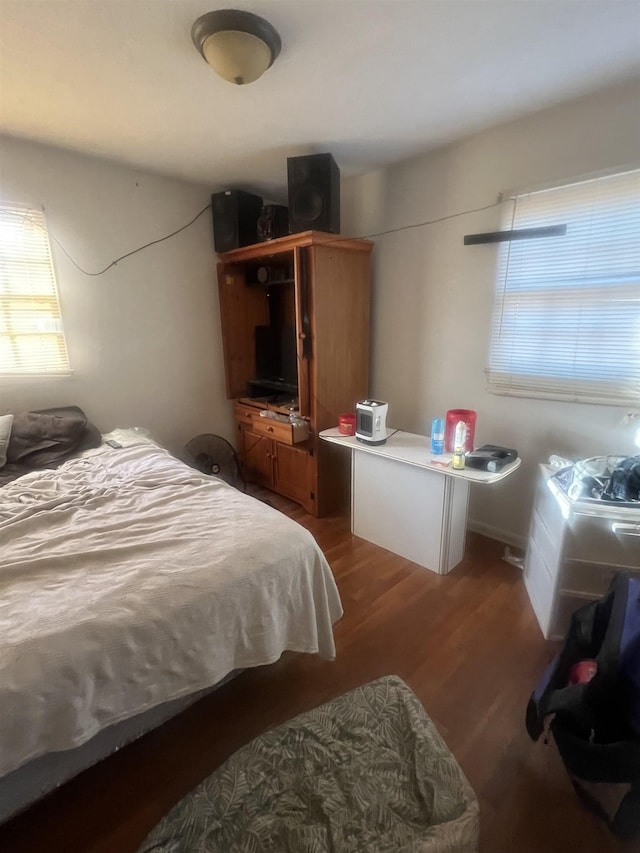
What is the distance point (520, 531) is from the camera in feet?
8.27

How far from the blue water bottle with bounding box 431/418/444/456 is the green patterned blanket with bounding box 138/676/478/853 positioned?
1.32m

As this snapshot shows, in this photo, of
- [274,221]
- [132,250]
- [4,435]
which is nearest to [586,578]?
[274,221]

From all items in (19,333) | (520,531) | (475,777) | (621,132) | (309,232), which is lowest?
(475,777)

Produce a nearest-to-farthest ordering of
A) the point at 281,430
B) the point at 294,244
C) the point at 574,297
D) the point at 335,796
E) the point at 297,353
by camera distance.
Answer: the point at 335,796, the point at 574,297, the point at 294,244, the point at 297,353, the point at 281,430

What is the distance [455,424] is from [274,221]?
192cm

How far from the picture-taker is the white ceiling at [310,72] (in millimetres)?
1420

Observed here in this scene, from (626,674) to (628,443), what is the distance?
4.49 feet

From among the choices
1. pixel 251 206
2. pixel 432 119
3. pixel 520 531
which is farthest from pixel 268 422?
pixel 432 119

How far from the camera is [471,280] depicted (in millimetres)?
2484

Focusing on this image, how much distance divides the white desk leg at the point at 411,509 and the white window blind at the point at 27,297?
2.14 metres

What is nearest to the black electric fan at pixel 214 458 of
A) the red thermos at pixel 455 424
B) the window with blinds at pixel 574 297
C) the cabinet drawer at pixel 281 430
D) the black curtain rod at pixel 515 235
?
the cabinet drawer at pixel 281 430

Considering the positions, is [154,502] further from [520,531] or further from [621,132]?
[621,132]

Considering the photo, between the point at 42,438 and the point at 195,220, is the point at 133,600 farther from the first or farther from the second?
the point at 195,220

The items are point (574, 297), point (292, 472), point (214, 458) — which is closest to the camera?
point (574, 297)
